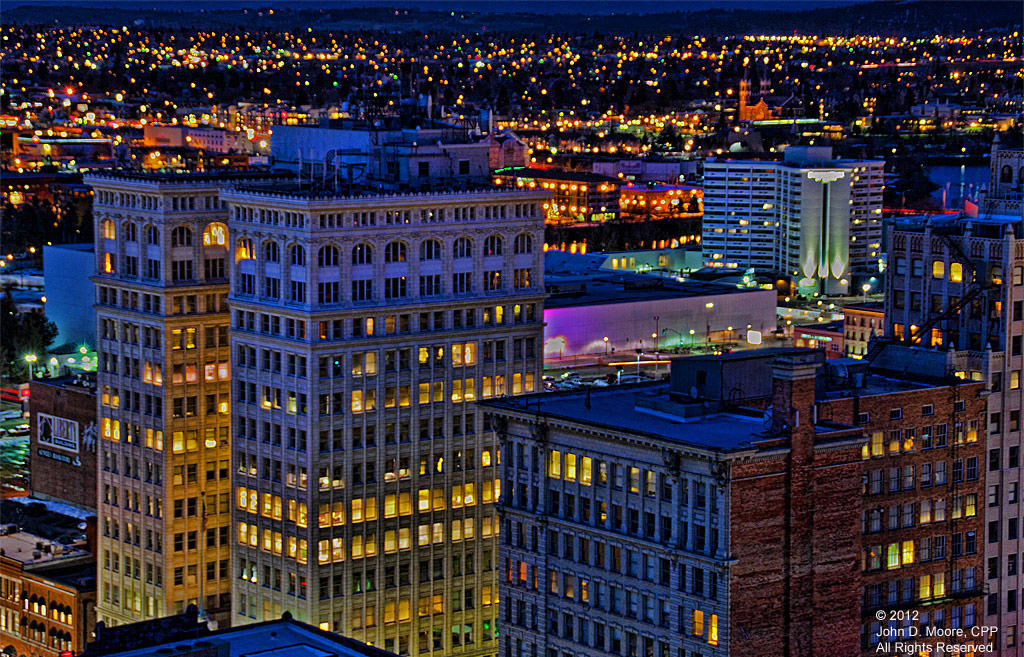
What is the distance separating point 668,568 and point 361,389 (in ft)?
89.3

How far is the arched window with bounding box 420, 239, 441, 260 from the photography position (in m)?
111

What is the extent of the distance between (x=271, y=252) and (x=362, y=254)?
4650 mm

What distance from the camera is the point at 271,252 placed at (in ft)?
357

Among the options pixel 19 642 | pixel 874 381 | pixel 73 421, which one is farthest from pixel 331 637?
pixel 73 421

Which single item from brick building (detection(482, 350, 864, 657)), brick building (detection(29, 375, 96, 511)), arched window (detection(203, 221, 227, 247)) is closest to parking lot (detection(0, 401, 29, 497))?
brick building (detection(29, 375, 96, 511))

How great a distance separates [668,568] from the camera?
84.9 meters

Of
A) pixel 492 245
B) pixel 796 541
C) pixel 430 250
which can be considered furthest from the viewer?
pixel 492 245

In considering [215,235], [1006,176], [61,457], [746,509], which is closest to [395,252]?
[215,235]

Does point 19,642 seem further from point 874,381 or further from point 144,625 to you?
point 874,381

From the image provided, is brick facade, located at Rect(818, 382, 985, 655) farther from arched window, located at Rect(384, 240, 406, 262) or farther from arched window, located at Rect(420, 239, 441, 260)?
arched window, located at Rect(384, 240, 406, 262)

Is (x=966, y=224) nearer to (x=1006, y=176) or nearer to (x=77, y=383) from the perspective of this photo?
(x=1006, y=176)

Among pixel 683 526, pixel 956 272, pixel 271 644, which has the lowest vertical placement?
pixel 271 644

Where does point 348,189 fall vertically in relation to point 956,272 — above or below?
above

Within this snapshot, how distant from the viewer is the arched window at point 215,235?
116 meters
